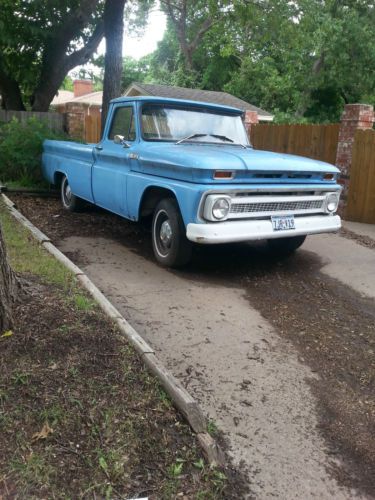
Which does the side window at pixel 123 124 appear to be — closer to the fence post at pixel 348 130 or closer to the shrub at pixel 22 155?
the shrub at pixel 22 155

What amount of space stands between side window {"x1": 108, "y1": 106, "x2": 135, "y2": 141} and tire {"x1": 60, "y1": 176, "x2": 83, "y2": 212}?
69.1 inches

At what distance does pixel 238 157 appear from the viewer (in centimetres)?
535

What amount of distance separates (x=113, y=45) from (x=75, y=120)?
96.2 inches

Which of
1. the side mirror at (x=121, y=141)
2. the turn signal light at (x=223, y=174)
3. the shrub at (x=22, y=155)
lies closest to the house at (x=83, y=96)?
the shrub at (x=22, y=155)

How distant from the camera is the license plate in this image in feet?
18.2

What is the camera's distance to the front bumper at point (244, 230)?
5.07 metres

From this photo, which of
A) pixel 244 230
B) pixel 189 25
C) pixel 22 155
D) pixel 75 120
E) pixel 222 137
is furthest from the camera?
pixel 189 25

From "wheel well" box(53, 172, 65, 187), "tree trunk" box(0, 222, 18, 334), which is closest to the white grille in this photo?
"tree trunk" box(0, 222, 18, 334)

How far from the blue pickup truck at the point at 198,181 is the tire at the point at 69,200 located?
0.96 meters

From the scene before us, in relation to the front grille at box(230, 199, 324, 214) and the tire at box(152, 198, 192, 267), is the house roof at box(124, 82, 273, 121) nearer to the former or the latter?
the tire at box(152, 198, 192, 267)

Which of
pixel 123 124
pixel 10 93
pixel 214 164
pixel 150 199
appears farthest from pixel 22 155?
pixel 214 164

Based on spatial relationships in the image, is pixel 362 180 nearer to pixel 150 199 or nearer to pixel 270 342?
pixel 150 199

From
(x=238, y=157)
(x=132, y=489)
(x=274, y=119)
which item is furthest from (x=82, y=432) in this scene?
(x=274, y=119)

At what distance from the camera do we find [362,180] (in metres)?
9.37
